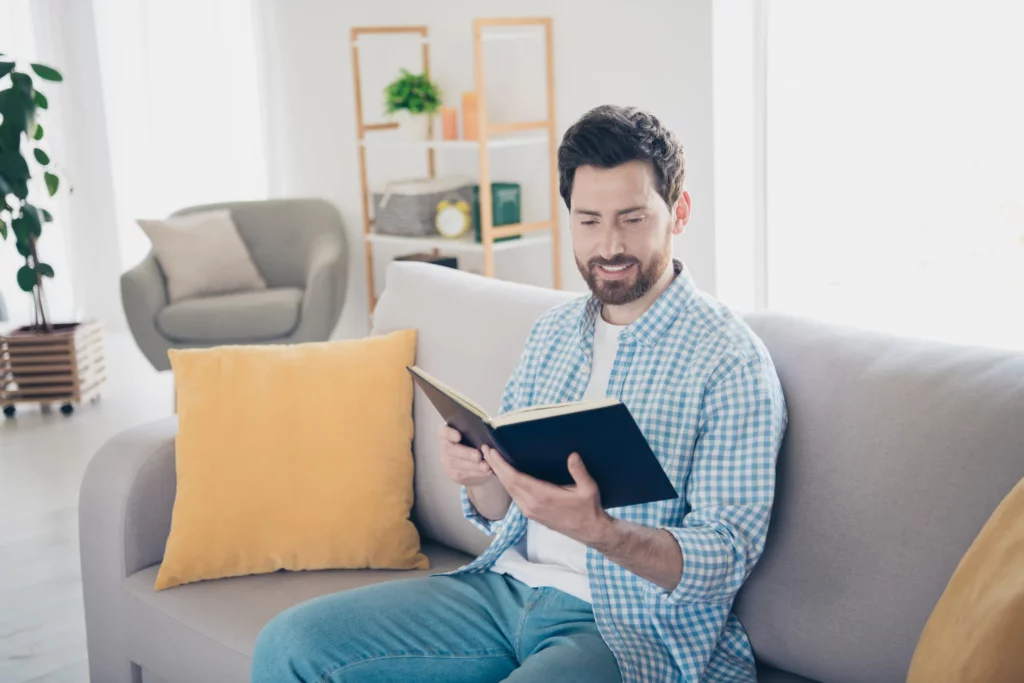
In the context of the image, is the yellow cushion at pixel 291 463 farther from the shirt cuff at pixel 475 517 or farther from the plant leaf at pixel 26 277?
the plant leaf at pixel 26 277

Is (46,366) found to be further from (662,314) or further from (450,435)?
(662,314)

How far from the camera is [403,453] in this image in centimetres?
202

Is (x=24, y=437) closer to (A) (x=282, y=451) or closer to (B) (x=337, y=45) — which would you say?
(B) (x=337, y=45)

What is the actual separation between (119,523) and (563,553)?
881 mm

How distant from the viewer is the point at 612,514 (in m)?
1.55

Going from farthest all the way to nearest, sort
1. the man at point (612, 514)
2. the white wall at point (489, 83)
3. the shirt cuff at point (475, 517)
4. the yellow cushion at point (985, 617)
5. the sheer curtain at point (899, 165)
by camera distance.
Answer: the white wall at point (489, 83) < the sheer curtain at point (899, 165) < the shirt cuff at point (475, 517) < the man at point (612, 514) < the yellow cushion at point (985, 617)

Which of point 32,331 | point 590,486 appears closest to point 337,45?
point 32,331

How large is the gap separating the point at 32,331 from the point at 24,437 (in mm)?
576

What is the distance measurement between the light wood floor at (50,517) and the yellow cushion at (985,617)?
6.44 feet

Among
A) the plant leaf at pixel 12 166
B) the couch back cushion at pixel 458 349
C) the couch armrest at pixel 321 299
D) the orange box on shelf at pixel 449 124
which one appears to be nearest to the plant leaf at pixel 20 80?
the plant leaf at pixel 12 166

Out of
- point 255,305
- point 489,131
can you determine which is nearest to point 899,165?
point 489,131

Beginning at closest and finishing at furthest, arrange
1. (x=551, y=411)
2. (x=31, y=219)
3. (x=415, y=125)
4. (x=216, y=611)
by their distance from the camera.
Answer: (x=551, y=411), (x=216, y=611), (x=31, y=219), (x=415, y=125)

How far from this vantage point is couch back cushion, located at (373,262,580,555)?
1.97 metres

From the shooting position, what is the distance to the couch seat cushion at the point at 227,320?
441 cm
